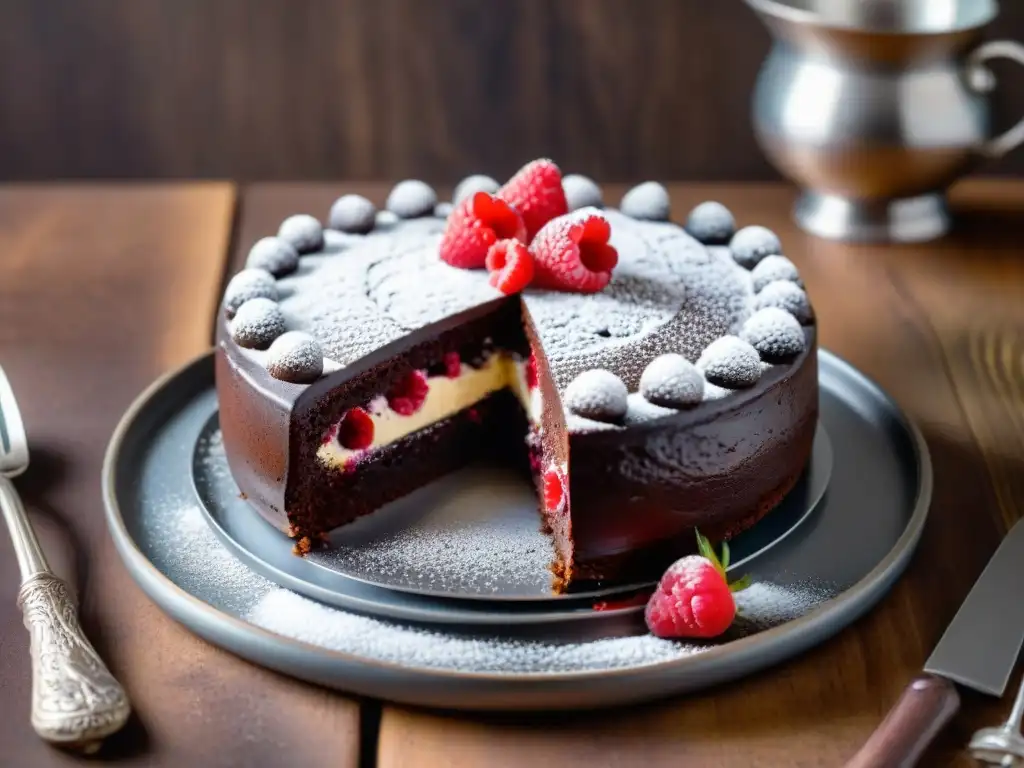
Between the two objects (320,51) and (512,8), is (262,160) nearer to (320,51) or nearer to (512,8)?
(320,51)

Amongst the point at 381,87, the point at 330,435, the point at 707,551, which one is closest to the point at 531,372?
the point at 330,435

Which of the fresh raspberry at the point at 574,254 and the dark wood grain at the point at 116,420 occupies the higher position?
the fresh raspberry at the point at 574,254

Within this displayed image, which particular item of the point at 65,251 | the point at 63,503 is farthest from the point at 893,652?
the point at 65,251

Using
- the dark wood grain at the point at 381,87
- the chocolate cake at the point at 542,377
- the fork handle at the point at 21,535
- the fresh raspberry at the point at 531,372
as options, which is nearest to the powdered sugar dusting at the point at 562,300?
the chocolate cake at the point at 542,377

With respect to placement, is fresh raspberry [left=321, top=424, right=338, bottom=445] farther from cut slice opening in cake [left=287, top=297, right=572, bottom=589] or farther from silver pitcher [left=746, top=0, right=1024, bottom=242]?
silver pitcher [left=746, top=0, right=1024, bottom=242]

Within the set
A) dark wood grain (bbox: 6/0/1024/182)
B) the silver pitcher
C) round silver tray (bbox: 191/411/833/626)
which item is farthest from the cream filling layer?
dark wood grain (bbox: 6/0/1024/182)

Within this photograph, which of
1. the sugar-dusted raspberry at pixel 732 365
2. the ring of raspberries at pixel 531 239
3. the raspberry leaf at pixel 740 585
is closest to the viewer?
the raspberry leaf at pixel 740 585

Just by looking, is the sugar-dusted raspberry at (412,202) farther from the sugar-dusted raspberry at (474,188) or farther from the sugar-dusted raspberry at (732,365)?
the sugar-dusted raspberry at (732,365)
